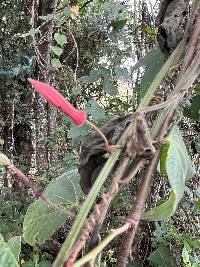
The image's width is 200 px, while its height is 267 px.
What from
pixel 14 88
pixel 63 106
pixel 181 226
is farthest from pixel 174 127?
pixel 14 88

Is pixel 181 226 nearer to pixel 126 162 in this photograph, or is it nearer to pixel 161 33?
pixel 161 33

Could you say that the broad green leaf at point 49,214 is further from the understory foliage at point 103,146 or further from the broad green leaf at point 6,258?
the broad green leaf at point 6,258

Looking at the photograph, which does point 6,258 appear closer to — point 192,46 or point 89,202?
point 89,202

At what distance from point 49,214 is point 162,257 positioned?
3.27ft

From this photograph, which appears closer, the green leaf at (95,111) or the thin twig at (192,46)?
the thin twig at (192,46)

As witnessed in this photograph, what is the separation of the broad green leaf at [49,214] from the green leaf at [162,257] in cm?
94

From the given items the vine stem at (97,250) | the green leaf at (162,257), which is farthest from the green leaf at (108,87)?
the vine stem at (97,250)

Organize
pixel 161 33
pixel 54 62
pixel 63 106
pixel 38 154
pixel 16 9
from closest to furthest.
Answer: pixel 63 106, pixel 161 33, pixel 54 62, pixel 38 154, pixel 16 9

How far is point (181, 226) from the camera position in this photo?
4.70ft

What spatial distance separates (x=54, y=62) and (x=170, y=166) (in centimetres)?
181

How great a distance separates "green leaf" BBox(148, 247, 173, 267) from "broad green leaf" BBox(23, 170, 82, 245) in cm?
94

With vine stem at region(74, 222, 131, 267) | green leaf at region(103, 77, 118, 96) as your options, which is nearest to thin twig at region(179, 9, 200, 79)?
vine stem at region(74, 222, 131, 267)

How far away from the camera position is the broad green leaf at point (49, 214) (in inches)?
20.5

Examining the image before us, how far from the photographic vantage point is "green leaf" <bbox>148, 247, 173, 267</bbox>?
1.42m
